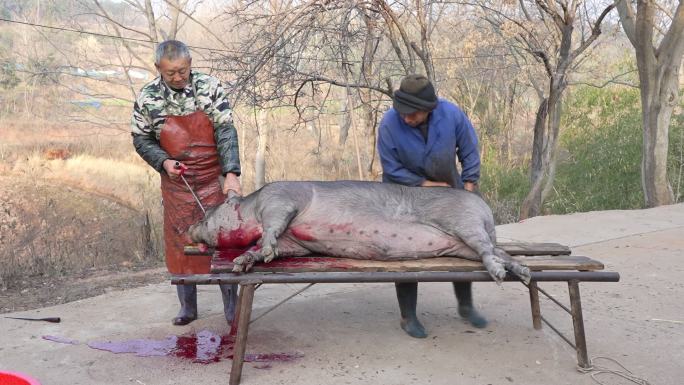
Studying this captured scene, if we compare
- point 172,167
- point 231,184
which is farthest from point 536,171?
point 172,167

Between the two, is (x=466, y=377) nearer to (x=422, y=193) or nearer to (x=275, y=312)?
(x=422, y=193)

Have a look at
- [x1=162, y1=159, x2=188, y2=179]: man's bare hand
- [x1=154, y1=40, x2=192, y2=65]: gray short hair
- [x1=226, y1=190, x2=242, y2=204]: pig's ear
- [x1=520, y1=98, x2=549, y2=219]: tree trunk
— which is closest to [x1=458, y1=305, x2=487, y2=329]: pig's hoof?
[x1=226, y1=190, x2=242, y2=204]: pig's ear

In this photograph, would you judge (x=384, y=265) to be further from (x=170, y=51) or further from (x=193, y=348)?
(x=170, y=51)

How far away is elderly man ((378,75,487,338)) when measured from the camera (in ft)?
14.2

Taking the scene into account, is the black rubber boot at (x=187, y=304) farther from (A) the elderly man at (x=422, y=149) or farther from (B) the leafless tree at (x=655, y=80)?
(B) the leafless tree at (x=655, y=80)

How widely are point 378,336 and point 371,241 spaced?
703 mm

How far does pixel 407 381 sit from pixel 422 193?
126 cm

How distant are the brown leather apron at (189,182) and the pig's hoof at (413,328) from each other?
140 centimetres

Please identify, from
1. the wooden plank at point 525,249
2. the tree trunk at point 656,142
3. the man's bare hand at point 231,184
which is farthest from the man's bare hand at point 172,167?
the tree trunk at point 656,142

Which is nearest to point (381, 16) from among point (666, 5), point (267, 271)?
point (267, 271)

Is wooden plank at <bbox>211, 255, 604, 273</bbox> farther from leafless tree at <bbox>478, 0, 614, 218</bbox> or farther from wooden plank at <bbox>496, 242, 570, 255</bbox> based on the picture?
leafless tree at <bbox>478, 0, 614, 218</bbox>

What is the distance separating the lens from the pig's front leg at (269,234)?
3.71m

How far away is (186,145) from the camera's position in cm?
455

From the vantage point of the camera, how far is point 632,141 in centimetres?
1462
